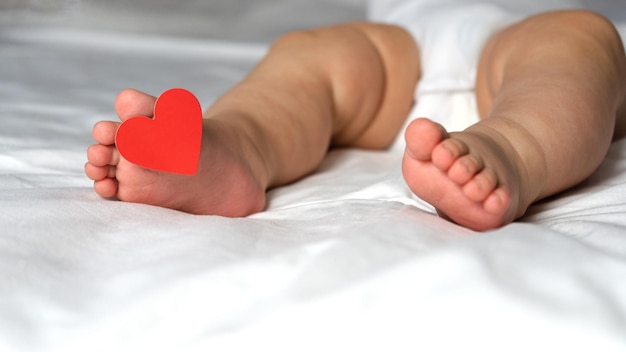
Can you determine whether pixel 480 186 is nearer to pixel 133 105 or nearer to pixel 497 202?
pixel 497 202

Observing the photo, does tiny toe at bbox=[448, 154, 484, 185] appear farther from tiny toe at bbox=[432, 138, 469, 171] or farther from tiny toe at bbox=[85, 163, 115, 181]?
tiny toe at bbox=[85, 163, 115, 181]

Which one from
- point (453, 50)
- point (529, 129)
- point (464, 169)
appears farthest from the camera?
point (453, 50)

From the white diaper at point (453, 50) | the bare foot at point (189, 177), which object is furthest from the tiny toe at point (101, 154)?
the white diaper at point (453, 50)

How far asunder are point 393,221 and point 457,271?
14 cm

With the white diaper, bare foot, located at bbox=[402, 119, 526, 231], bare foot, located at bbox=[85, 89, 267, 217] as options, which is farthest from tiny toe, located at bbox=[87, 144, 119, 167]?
the white diaper

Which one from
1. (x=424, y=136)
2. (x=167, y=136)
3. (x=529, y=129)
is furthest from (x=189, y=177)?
(x=529, y=129)

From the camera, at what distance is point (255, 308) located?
58cm

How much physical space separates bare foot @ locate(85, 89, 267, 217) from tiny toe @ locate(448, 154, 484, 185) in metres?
0.24

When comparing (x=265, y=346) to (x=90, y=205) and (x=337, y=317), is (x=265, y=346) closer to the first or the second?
(x=337, y=317)

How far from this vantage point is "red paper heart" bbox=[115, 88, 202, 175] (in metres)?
0.75

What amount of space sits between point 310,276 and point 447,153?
18cm

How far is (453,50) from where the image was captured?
1271 mm

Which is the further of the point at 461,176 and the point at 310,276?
the point at 461,176

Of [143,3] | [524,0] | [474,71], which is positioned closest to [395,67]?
[474,71]
